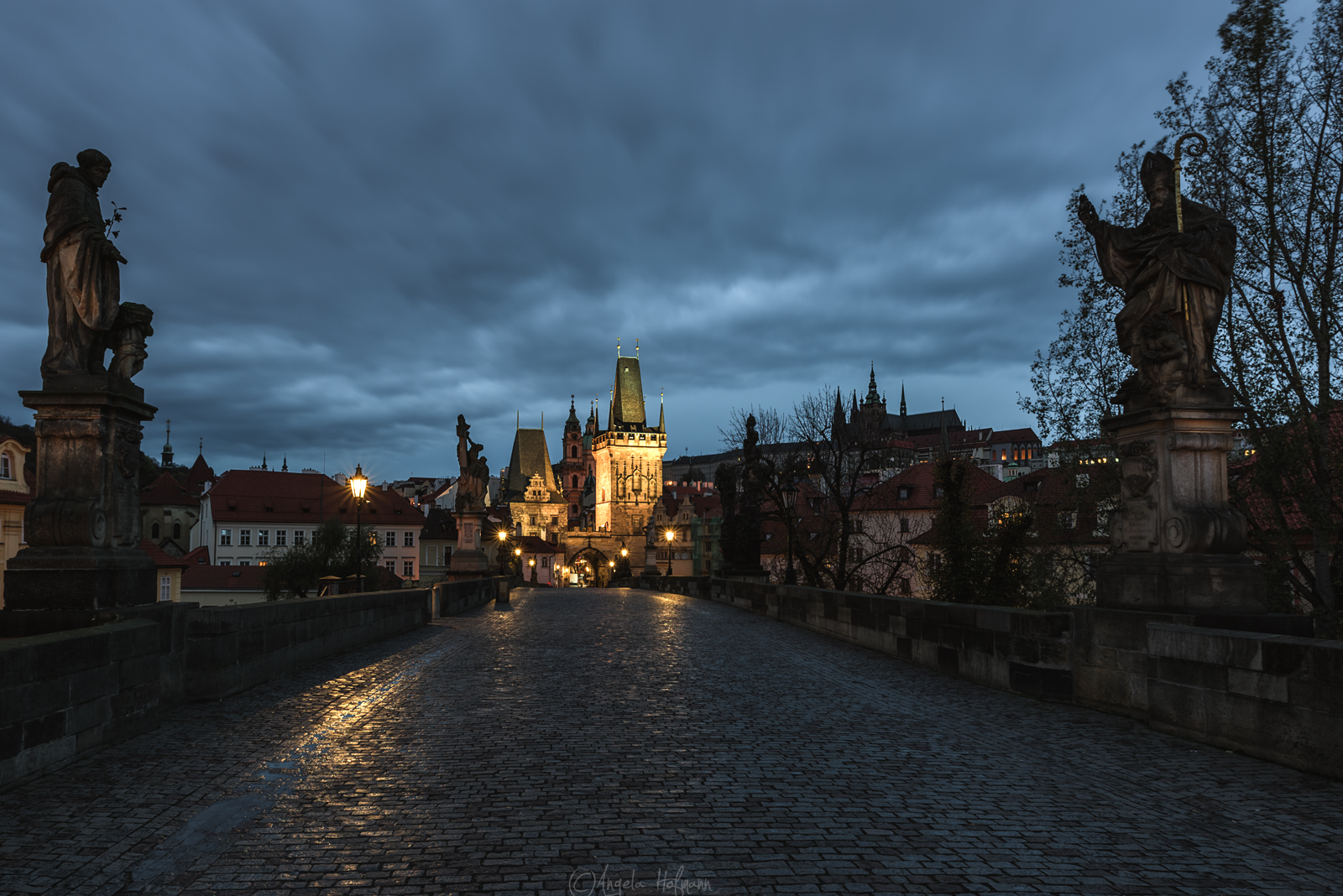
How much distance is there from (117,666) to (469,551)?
2250cm

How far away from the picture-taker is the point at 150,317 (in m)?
7.02

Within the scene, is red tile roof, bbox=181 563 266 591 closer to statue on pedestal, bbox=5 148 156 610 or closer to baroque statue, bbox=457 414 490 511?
baroque statue, bbox=457 414 490 511

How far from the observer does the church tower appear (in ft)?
452

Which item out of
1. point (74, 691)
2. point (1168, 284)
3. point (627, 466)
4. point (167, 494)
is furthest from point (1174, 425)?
point (627, 466)

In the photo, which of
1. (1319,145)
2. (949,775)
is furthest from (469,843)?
(1319,145)

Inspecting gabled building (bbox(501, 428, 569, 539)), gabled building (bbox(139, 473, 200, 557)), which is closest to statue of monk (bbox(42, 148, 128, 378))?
gabled building (bbox(139, 473, 200, 557))

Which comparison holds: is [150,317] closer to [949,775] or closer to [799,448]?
[949,775]

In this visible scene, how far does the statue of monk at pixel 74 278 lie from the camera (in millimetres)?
6621

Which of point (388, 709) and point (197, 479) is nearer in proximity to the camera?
point (388, 709)

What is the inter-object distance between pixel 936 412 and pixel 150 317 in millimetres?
192299

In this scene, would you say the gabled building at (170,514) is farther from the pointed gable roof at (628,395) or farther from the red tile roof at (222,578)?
the pointed gable roof at (628,395)

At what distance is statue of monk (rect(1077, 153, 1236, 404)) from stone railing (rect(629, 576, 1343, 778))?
6.77 ft

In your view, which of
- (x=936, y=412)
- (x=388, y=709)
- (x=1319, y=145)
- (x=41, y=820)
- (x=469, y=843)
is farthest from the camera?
(x=936, y=412)

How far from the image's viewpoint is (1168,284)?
23.8 feet
